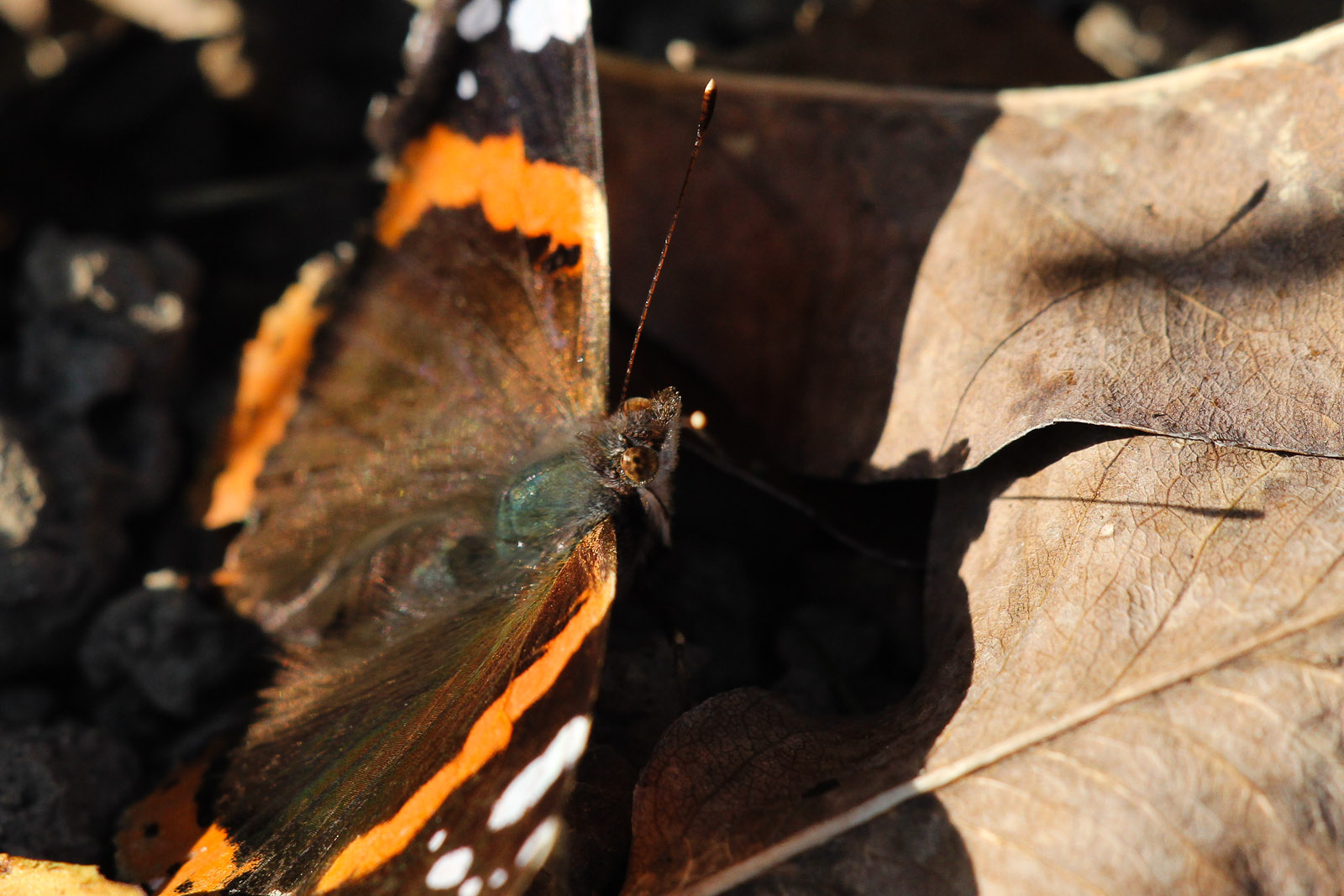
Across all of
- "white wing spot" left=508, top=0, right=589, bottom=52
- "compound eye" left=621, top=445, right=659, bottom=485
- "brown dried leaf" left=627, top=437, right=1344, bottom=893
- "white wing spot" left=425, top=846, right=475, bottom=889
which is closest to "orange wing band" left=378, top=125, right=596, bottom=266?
"white wing spot" left=508, top=0, right=589, bottom=52

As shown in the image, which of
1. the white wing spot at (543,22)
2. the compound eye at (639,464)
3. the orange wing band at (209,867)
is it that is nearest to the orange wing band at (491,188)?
the white wing spot at (543,22)

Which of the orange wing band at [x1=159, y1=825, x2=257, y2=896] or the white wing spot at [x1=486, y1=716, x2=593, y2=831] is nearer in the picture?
the white wing spot at [x1=486, y1=716, x2=593, y2=831]

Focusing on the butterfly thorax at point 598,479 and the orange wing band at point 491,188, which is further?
the orange wing band at point 491,188

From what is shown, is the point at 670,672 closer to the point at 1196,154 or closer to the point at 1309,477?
the point at 1309,477

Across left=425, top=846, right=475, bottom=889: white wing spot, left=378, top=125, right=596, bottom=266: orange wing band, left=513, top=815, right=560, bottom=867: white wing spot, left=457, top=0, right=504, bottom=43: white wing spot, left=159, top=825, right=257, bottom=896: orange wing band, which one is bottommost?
left=159, top=825, right=257, bottom=896: orange wing band

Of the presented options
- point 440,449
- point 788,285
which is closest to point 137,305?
point 440,449

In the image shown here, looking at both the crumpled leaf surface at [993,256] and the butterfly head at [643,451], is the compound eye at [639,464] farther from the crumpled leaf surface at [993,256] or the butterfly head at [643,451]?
the crumpled leaf surface at [993,256]

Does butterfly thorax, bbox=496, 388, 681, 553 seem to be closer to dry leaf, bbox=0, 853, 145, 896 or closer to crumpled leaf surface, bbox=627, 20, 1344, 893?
crumpled leaf surface, bbox=627, 20, 1344, 893

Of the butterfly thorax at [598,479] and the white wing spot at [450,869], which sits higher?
the butterfly thorax at [598,479]

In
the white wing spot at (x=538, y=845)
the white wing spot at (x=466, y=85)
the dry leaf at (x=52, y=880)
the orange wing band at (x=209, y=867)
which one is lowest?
the dry leaf at (x=52, y=880)
